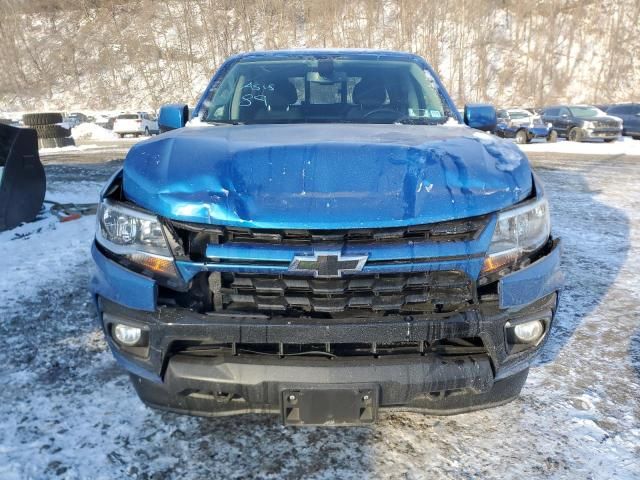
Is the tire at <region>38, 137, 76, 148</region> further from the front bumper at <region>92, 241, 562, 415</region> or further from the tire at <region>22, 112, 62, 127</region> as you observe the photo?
the front bumper at <region>92, 241, 562, 415</region>

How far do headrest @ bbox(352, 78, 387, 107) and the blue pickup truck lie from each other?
1.23 metres

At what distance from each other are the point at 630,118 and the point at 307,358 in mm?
24496

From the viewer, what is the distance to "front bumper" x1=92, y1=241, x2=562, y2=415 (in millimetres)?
1744

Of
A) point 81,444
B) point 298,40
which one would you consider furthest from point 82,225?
point 298,40

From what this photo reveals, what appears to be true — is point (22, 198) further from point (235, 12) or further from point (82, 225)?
point (235, 12)

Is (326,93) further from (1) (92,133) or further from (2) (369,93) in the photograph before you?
(1) (92,133)

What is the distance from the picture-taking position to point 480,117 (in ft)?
10.8

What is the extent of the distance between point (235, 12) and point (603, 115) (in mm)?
41061

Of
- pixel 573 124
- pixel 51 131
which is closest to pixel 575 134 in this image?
pixel 573 124

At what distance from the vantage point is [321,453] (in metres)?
2.08

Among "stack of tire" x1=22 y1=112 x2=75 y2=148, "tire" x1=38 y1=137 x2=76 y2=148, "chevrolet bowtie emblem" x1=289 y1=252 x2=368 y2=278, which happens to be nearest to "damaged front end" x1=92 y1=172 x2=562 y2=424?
"chevrolet bowtie emblem" x1=289 y1=252 x2=368 y2=278

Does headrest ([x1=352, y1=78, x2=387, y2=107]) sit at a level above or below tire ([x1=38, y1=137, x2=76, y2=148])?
above

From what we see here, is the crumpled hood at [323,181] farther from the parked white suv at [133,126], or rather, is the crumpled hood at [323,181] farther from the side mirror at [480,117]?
the parked white suv at [133,126]

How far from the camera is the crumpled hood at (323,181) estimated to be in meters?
1.76
